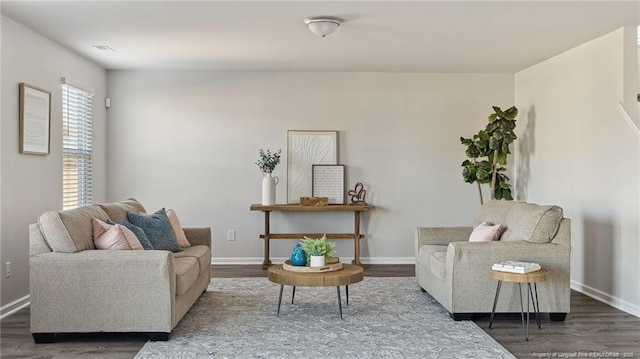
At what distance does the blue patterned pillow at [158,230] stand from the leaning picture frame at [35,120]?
1.07 metres

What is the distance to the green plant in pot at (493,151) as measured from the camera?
656 cm

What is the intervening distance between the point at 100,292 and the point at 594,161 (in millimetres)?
4294

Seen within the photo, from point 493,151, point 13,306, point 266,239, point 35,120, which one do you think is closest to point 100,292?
point 13,306

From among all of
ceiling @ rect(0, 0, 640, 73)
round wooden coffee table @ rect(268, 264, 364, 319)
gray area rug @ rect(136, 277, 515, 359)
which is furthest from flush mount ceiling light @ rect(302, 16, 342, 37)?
gray area rug @ rect(136, 277, 515, 359)

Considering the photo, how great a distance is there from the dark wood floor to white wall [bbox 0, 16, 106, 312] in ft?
1.57

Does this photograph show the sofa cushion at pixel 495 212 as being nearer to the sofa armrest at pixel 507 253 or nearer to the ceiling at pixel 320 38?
the sofa armrest at pixel 507 253

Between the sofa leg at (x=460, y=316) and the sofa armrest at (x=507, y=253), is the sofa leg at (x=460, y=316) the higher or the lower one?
the lower one

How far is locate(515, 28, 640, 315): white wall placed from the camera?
4.81 metres

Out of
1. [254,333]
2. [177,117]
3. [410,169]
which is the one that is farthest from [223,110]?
[254,333]

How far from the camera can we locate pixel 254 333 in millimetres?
3986

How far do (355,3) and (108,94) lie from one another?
3.96 metres

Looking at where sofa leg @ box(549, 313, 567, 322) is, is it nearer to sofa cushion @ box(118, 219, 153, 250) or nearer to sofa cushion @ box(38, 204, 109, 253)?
sofa cushion @ box(118, 219, 153, 250)

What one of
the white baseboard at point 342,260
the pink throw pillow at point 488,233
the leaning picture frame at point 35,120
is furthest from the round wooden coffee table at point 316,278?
the white baseboard at point 342,260

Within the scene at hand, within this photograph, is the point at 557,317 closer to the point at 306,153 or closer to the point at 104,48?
the point at 306,153
